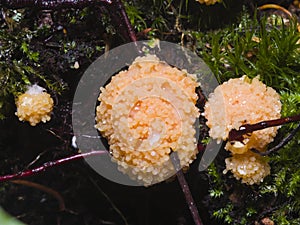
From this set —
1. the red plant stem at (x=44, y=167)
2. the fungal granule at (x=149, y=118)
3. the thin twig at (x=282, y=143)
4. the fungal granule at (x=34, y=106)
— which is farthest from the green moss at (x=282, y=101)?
the fungal granule at (x=34, y=106)

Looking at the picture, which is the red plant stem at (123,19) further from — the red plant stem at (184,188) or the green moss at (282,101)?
the red plant stem at (184,188)

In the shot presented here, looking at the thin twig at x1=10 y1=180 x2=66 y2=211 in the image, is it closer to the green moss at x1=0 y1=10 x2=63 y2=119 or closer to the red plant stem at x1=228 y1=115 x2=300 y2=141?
the green moss at x1=0 y1=10 x2=63 y2=119

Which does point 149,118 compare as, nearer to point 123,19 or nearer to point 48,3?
point 123,19

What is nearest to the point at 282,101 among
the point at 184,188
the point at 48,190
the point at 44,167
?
the point at 184,188

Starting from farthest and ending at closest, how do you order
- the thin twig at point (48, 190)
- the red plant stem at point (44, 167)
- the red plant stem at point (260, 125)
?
the thin twig at point (48, 190) < the red plant stem at point (44, 167) < the red plant stem at point (260, 125)

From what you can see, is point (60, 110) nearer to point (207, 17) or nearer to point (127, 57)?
point (127, 57)

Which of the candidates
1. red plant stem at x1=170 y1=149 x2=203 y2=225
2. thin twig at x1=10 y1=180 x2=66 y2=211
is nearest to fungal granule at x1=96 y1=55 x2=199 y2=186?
red plant stem at x1=170 y1=149 x2=203 y2=225
